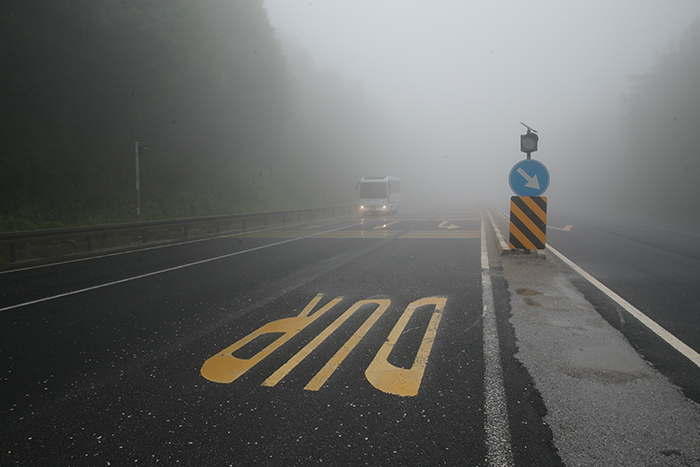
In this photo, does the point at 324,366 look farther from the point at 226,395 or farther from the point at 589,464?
the point at 589,464

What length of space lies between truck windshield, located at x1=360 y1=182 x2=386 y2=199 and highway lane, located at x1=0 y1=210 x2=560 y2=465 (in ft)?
86.3

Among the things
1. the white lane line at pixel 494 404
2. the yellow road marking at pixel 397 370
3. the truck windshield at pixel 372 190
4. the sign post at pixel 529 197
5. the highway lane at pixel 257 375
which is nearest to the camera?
the white lane line at pixel 494 404

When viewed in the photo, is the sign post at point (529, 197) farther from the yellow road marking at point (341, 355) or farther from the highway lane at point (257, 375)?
the yellow road marking at point (341, 355)

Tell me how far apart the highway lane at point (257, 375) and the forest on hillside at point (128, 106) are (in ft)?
36.0

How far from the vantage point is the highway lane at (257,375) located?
258 cm

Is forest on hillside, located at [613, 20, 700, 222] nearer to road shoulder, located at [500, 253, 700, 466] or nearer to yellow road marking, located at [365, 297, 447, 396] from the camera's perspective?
road shoulder, located at [500, 253, 700, 466]

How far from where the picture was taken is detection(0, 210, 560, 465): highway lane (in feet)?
8.47

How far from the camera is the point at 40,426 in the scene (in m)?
2.88

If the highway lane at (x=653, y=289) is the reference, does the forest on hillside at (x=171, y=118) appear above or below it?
above

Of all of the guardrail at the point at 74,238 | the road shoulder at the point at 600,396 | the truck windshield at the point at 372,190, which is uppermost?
the truck windshield at the point at 372,190

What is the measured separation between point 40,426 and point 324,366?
2.11 m

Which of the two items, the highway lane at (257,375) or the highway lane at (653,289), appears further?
the highway lane at (653,289)

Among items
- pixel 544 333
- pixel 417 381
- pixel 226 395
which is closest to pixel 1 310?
pixel 226 395

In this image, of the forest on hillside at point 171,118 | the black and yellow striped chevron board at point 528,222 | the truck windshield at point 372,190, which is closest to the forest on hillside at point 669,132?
the forest on hillside at point 171,118
